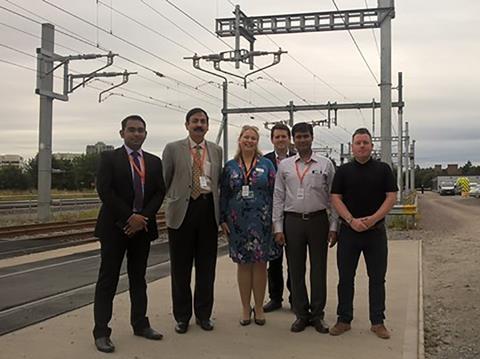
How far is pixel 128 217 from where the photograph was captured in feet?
18.0

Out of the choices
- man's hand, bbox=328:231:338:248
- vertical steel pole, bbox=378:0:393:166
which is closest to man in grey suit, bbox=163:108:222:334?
man's hand, bbox=328:231:338:248

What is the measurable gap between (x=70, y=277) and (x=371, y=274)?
5600mm

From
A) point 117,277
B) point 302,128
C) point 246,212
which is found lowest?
point 117,277

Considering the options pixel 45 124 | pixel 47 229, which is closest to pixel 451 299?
pixel 47 229

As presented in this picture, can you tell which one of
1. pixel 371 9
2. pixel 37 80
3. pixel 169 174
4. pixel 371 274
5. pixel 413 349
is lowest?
pixel 413 349

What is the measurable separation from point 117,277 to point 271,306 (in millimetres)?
2067

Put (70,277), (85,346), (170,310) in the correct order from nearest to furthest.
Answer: (85,346) < (170,310) < (70,277)

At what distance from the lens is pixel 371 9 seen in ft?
64.5

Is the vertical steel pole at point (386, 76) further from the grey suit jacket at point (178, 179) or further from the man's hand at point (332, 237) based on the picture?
the grey suit jacket at point (178, 179)

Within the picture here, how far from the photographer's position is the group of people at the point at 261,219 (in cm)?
594

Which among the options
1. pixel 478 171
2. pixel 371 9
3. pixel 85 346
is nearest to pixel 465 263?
pixel 85 346

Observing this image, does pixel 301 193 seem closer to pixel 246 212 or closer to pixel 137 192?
pixel 246 212

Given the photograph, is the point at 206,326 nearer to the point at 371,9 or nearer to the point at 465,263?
the point at 465,263

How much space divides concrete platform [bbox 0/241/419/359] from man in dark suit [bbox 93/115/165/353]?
25 centimetres
